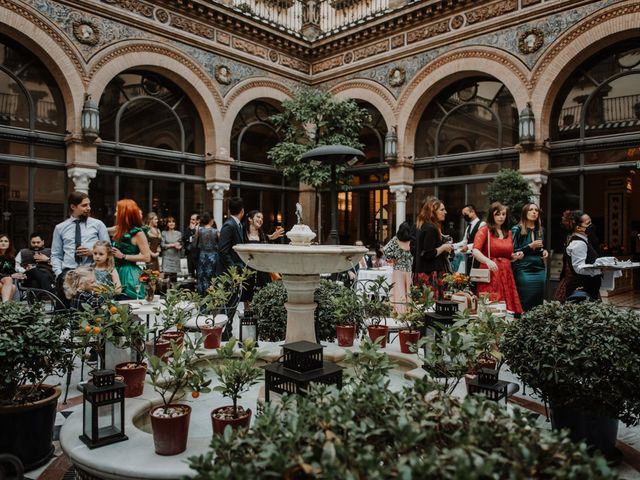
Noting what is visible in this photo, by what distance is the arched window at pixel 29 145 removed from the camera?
33.0 ft

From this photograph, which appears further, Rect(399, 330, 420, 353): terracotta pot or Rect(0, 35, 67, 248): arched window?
Rect(0, 35, 67, 248): arched window

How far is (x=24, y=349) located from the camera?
2803mm

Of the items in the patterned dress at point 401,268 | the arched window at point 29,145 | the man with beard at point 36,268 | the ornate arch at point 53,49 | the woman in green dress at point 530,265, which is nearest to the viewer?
the woman in green dress at point 530,265

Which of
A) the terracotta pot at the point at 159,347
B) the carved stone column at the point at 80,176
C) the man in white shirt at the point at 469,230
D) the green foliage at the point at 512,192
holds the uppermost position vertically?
the carved stone column at the point at 80,176

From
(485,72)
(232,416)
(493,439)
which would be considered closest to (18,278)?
(232,416)

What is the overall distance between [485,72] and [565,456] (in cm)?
1177

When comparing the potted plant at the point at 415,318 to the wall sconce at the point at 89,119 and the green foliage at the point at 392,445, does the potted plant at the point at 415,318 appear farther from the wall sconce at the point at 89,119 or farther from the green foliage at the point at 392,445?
the wall sconce at the point at 89,119

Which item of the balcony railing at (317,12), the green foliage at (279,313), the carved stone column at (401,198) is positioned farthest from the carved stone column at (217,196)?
the green foliage at (279,313)

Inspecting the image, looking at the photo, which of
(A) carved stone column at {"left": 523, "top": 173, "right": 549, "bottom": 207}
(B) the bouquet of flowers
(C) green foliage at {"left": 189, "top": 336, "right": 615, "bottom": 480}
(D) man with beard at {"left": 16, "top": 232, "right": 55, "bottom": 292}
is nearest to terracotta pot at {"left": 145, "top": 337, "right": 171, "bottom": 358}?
(C) green foliage at {"left": 189, "top": 336, "right": 615, "bottom": 480}

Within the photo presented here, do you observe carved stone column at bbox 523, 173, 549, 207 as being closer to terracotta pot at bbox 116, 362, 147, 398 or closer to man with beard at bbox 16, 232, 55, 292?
terracotta pot at bbox 116, 362, 147, 398

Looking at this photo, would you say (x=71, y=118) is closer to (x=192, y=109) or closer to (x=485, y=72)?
(x=192, y=109)

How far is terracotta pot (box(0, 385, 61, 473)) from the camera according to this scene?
272 cm

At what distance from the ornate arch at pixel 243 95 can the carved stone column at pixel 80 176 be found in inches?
153

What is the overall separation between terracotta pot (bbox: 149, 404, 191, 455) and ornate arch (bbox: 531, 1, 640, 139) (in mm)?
10862
